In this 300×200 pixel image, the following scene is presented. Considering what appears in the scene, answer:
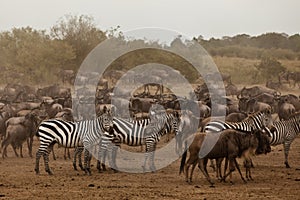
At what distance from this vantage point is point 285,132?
1669cm

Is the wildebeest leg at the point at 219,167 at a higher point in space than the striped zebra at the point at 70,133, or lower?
lower

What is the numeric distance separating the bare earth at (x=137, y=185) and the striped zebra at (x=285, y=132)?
613mm

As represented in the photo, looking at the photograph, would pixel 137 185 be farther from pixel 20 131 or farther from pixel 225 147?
pixel 20 131

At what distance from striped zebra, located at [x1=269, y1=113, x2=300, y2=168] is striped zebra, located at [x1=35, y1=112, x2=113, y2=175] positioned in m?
4.65

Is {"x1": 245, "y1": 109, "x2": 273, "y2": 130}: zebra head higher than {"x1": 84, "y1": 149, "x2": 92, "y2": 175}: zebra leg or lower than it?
higher

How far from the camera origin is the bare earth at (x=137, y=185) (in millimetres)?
11766

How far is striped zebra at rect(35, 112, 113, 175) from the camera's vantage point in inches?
590

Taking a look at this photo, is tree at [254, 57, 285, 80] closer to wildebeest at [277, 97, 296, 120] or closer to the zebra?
wildebeest at [277, 97, 296, 120]

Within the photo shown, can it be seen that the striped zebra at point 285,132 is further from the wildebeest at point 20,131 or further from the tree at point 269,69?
the tree at point 269,69

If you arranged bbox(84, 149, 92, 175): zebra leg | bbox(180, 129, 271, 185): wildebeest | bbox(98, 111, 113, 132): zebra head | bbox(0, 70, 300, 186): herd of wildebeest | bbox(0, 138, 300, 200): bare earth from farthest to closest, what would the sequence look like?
bbox(98, 111, 113, 132): zebra head < bbox(84, 149, 92, 175): zebra leg < bbox(0, 70, 300, 186): herd of wildebeest < bbox(180, 129, 271, 185): wildebeest < bbox(0, 138, 300, 200): bare earth

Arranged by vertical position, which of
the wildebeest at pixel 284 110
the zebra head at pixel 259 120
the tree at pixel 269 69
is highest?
the tree at pixel 269 69

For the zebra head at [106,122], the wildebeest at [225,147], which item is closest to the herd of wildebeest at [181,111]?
the wildebeest at [225,147]

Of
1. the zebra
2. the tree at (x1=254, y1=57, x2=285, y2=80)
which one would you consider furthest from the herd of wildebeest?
the tree at (x1=254, y1=57, x2=285, y2=80)

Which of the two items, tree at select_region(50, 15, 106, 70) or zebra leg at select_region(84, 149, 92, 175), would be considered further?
tree at select_region(50, 15, 106, 70)
